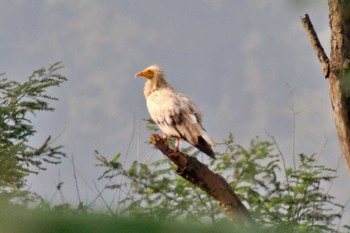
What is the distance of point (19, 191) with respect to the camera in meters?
9.38

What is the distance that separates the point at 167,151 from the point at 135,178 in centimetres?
205

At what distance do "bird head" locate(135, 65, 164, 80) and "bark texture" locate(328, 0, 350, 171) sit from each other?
214cm

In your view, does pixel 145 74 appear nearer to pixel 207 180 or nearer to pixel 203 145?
pixel 203 145

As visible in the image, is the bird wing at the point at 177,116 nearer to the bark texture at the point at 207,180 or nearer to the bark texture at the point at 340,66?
the bark texture at the point at 207,180

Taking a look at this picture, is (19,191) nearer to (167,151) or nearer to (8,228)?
(167,151)

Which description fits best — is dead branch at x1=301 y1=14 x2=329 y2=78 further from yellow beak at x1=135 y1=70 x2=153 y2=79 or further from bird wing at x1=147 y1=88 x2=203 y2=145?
yellow beak at x1=135 y1=70 x2=153 y2=79

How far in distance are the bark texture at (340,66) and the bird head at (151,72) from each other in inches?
84.3

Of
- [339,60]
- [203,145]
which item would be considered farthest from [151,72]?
[339,60]

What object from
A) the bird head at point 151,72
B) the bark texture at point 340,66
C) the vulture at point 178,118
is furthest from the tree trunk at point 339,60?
the bird head at point 151,72

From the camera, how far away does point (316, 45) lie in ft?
28.3

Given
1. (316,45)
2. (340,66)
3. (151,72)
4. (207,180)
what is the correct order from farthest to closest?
(151,72) → (316,45) → (340,66) → (207,180)

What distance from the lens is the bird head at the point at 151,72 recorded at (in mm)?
9812

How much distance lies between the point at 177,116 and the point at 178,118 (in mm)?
28

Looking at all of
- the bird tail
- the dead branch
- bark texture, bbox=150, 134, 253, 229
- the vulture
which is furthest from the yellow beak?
the dead branch
